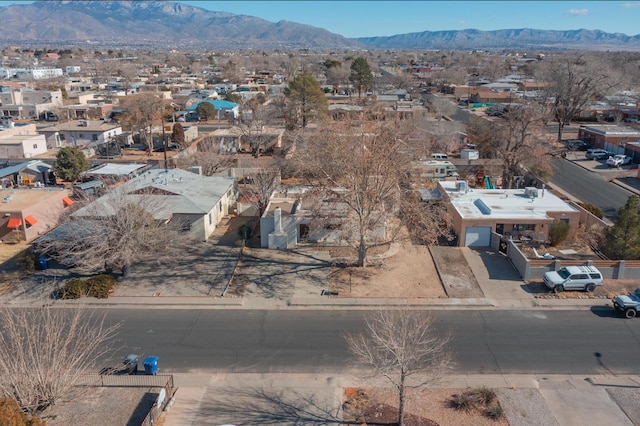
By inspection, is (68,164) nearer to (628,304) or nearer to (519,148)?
(519,148)

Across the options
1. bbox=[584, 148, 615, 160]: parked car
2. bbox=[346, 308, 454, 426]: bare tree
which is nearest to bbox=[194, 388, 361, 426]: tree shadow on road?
bbox=[346, 308, 454, 426]: bare tree

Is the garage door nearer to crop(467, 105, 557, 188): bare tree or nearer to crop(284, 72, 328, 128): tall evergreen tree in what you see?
crop(467, 105, 557, 188): bare tree

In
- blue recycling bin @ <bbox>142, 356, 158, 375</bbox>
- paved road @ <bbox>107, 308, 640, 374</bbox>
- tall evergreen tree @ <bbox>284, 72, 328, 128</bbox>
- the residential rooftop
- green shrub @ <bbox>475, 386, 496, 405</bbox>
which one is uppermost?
tall evergreen tree @ <bbox>284, 72, 328, 128</bbox>

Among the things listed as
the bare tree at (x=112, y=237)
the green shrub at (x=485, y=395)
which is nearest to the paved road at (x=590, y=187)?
the green shrub at (x=485, y=395)

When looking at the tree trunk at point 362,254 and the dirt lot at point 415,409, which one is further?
the tree trunk at point 362,254

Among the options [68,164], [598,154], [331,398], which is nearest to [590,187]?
[598,154]

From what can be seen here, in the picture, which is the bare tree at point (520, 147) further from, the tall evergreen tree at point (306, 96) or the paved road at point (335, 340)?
the tall evergreen tree at point (306, 96)

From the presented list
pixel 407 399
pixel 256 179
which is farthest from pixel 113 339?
pixel 256 179

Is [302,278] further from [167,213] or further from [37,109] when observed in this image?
[37,109]
